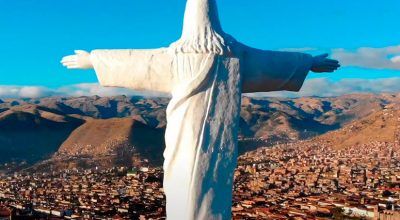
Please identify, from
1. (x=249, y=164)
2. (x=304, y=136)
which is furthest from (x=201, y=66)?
(x=304, y=136)

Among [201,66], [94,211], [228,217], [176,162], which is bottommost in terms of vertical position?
[94,211]

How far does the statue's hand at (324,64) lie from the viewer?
5279 mm

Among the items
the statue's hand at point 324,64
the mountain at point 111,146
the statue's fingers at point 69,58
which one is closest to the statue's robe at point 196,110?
the statue's fingers at point 69,58

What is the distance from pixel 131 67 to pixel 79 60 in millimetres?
464

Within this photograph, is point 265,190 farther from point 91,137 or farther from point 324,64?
point 91,137

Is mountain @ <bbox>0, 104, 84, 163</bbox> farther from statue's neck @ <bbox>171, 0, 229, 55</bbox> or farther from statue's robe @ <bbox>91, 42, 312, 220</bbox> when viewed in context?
statue's neck @ <bbox>171, 0, 229, 55</bbox>

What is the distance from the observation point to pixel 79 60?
16.8 ft

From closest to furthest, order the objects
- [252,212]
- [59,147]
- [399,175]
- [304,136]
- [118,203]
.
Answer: [252,212]
[118,203]
[399,175]
[59,147]
[304,136]

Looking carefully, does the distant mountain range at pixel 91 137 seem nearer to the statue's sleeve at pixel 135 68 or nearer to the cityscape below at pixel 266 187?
the cityscape below at pixel 266 187

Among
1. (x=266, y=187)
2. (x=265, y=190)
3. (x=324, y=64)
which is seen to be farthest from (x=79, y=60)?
(x=266, y=187)

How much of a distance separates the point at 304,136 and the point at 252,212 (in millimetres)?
110960

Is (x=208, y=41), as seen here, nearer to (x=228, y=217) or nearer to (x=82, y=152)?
(x=228, y=217)

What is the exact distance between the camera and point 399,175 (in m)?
63.8

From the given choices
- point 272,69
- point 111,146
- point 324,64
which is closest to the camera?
point 272,69
